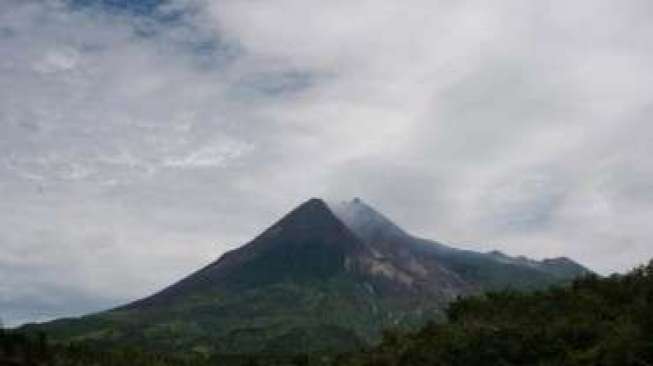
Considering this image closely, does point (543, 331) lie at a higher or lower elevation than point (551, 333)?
higher

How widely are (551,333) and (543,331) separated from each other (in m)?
1.18

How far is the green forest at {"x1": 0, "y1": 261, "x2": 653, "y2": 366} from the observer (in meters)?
85.6

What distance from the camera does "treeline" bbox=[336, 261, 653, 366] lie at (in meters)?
85.1

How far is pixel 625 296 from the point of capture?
10962 centimetres

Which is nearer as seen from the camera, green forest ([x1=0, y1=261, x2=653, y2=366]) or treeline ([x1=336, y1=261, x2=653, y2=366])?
Answer: treeline ([x1=336, y1=261, x2=653, y2=366])

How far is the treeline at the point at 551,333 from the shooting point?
85.1 m

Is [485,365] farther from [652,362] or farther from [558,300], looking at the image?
[558,300]

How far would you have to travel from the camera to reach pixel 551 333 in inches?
3782

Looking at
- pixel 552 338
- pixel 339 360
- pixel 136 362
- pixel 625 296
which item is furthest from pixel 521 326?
pixel 136 362

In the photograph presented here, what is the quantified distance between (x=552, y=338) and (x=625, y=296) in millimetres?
17661

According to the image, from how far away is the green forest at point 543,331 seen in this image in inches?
3369

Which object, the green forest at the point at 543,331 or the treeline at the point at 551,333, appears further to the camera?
the green forest at the point at 543,331

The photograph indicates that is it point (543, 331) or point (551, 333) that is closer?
point (551, 333)

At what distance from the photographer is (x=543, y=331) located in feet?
319
